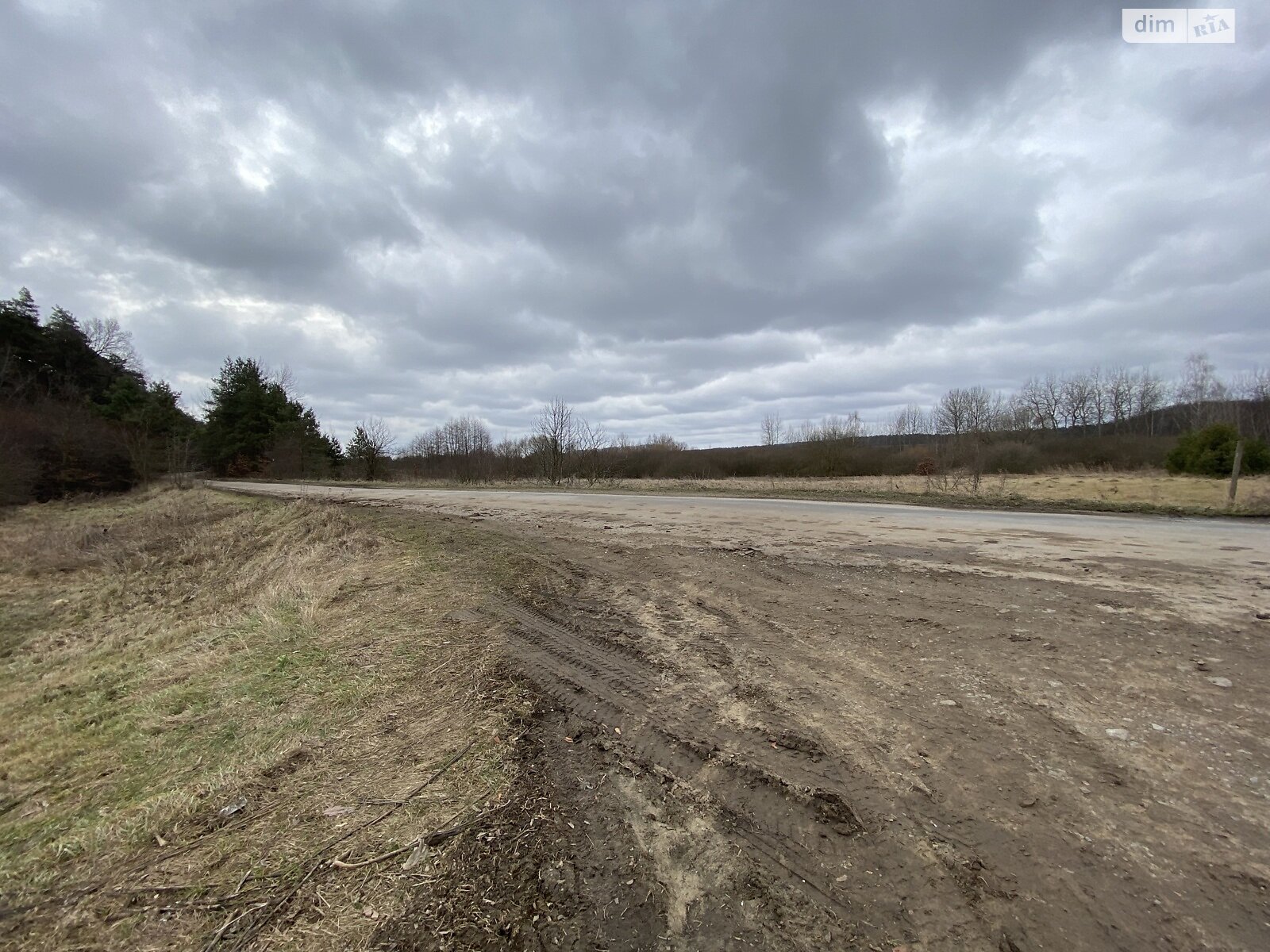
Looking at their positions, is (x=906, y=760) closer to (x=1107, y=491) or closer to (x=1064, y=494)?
(x=1064, y=494)

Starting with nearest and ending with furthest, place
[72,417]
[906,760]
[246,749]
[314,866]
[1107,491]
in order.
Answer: [314,866] → [906,760] → [246,749] → [1107,491] → [72,417]

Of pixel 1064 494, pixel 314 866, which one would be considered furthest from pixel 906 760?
pixel 1064 494

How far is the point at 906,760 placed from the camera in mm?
2994

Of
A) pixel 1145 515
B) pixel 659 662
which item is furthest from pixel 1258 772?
pixel 1145 515

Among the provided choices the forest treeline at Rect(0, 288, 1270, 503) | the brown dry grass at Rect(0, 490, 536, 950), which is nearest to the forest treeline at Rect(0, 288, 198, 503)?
the forest treeline at Rect(0, 288, 1270, 503)

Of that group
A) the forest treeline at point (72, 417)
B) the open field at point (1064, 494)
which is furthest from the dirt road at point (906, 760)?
the forest treeline at point (72, 417)

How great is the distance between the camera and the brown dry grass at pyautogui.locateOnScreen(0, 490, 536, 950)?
2238 mm

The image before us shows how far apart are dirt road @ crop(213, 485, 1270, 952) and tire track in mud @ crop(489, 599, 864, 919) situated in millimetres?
13

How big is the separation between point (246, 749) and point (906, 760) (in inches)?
167

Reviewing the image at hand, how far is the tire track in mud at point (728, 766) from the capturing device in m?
2.32

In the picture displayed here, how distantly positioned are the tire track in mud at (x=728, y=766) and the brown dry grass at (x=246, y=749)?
0.58 m

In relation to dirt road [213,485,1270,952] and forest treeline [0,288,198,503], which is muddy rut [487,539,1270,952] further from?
forest treeline [0,288,198,503]

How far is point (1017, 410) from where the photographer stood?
60.6 meters

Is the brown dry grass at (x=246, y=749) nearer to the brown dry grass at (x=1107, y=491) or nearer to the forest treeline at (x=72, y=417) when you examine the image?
the brown dry grass at (x=1107, y=491)
